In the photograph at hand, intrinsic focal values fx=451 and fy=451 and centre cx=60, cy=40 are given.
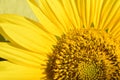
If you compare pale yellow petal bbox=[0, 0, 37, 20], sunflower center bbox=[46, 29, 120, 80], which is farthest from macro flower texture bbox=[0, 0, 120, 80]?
pale yellow petal bbox=[0, 0, 37, 20]

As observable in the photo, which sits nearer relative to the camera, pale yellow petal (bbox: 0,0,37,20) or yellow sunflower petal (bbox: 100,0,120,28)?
yellow sunflower petal (bbox: 100,0,120,28)

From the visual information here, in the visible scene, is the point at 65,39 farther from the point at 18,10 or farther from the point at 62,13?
the point at 18,10

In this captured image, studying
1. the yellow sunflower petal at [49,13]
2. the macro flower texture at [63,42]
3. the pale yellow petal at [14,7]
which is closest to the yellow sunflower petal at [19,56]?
the macro flower texture at [63,42]

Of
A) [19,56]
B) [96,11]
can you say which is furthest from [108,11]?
[19,56]

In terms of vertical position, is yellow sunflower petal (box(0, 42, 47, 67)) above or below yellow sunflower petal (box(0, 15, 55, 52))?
below

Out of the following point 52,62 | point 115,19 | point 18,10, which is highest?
point 18,10

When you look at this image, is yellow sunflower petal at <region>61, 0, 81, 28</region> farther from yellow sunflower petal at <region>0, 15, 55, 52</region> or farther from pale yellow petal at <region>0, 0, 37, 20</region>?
pale yellow petal at <region>0, 0, 37, 20</region>

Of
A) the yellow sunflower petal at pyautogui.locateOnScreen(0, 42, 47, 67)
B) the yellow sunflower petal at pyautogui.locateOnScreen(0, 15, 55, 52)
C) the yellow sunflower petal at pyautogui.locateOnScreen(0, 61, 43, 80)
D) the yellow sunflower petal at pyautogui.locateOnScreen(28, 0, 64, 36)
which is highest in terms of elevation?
the yellow sunflower petal at pyautogui.locateOnScreen(28, 0, 64, 36)

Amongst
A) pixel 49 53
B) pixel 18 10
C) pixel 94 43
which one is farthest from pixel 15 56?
pixel 18 10
